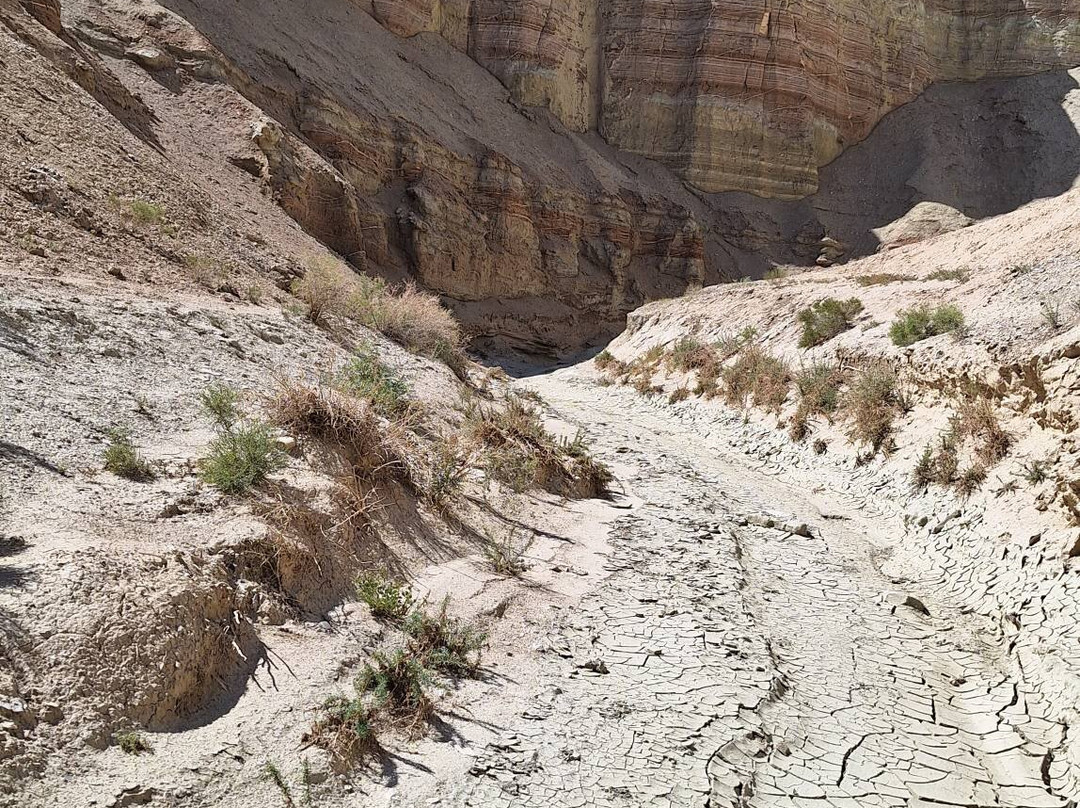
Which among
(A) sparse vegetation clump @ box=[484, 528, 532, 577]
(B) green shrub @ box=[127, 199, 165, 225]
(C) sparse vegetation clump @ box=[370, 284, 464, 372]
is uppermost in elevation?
(B) green shrub @ box=[127, 199, 165, 225]

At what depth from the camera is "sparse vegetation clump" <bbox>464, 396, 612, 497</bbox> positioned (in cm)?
852

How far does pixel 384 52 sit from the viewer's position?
2869 cm

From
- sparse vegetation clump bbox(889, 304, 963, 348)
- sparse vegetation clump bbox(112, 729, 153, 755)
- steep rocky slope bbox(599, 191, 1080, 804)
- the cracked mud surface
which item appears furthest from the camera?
sparse vegetation clump bbox(889, 304, 963, 348)

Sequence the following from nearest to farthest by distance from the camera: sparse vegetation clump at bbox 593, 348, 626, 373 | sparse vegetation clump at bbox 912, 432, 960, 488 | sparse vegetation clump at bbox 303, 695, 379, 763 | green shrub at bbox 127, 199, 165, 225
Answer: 1. sparse vegetation clump at bbox 303, 695, 379, 763
2. sparse vegetation clump at bbox 912, 432, 960, 488
3. green shrub at bbox 127, 199, 165, 225
4. sparse vegetation clump at bbox 593, 348, 626, 373

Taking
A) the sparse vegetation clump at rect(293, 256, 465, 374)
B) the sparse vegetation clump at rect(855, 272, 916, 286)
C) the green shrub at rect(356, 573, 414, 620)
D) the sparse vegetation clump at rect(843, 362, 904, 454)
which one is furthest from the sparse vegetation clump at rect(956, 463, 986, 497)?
the sparse vegetation clump at rect(855, 272, 916, 286)

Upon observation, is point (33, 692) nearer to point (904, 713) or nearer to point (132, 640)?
point (132, 640)

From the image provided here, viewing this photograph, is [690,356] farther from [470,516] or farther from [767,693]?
[767,693]

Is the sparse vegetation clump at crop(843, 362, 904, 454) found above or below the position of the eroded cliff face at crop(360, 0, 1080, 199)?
below

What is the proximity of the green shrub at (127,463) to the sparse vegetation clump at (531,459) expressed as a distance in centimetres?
360

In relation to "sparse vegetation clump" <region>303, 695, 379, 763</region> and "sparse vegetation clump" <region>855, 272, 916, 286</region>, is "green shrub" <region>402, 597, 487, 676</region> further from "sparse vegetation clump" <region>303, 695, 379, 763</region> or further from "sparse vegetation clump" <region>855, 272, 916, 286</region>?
"sparse vegetation clump" <region>855, 272, 916, 286</region>

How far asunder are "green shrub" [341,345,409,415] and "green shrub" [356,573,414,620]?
2.87 m

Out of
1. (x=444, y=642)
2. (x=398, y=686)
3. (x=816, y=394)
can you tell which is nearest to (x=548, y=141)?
(x=816, y=394)

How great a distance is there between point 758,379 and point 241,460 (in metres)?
10.5

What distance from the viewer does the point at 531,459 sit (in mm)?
8844
